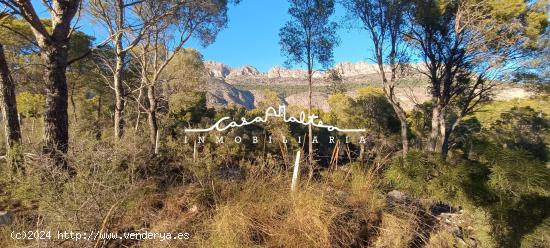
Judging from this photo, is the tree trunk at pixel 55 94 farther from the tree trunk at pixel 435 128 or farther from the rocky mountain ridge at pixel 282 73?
the tree trunk at pixel 435 128

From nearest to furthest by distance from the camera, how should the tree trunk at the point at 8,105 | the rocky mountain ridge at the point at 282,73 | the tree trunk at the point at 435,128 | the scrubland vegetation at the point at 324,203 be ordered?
the scrubland vegetation at the point at 324,203 < the tree trunk at the point at 8,105 < the tree trunk at the point at 435,128 < the rocky mountain ridge at the point at 282,73

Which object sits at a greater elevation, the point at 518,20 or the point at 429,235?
the point at 518,20

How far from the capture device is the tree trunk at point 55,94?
345 centimetres

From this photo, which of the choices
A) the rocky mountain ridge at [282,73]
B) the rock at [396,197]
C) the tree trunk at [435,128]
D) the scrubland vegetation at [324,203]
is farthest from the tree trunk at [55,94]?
the tree trunk at [435,128]

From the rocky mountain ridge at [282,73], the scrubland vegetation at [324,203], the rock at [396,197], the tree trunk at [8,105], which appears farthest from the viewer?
the rocky mountain ridge at [282,73]

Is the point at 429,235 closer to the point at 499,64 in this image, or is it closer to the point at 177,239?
the point at 177,239

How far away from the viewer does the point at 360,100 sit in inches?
925

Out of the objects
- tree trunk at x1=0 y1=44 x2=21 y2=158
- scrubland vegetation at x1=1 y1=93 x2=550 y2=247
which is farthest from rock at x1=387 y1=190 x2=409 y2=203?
tree trunk at x1=0 y1=44 x2=21 y2=158

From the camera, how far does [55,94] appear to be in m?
3.51

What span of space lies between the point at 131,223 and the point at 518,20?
13.4 metres

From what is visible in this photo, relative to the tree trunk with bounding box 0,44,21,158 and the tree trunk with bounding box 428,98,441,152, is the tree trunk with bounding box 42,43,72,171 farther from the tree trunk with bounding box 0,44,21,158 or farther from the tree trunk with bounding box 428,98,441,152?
the tree trunk with bounding box 428,98,441,152

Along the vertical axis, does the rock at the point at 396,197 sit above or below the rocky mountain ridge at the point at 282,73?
below

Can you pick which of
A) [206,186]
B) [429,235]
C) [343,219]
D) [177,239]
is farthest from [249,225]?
[429,235]

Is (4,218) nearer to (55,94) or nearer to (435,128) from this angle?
(55,94)
